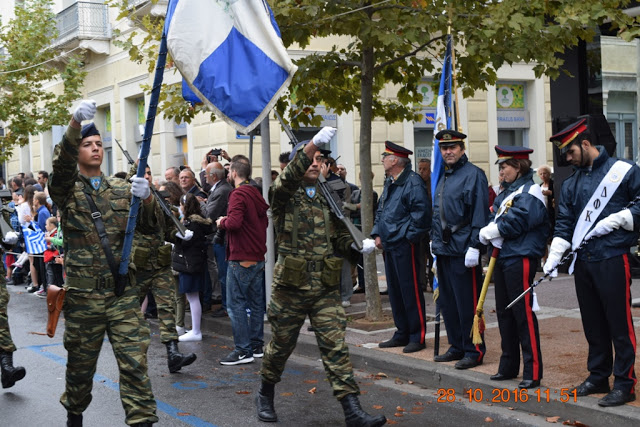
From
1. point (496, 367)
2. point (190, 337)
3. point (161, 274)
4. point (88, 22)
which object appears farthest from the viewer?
point (88, 22)

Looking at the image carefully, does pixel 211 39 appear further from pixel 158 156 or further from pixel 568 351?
pixel 158 156

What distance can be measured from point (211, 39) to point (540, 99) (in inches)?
733

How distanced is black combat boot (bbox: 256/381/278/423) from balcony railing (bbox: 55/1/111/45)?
21.5 metres

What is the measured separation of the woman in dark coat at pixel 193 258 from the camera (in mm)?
10289

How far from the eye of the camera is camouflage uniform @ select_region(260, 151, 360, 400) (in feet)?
20.8

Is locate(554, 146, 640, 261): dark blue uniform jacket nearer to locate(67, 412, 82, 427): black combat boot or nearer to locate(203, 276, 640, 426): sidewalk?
locate(203, 276, 640, 426): sidewalk

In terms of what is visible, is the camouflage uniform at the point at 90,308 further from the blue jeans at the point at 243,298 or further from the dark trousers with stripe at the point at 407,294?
the dark trousers with stripe at the point at 407,294

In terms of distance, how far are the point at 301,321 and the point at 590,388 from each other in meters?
2.24

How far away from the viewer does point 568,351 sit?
827 centimetres

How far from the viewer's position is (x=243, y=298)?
895 cm

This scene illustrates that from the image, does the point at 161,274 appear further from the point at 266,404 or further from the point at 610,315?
the point at 610,315

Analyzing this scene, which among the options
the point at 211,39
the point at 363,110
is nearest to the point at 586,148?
the point at 211,39

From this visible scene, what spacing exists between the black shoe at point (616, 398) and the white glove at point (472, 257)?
5.74ft

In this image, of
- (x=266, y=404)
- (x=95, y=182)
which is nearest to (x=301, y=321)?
(x=266, y=404)
